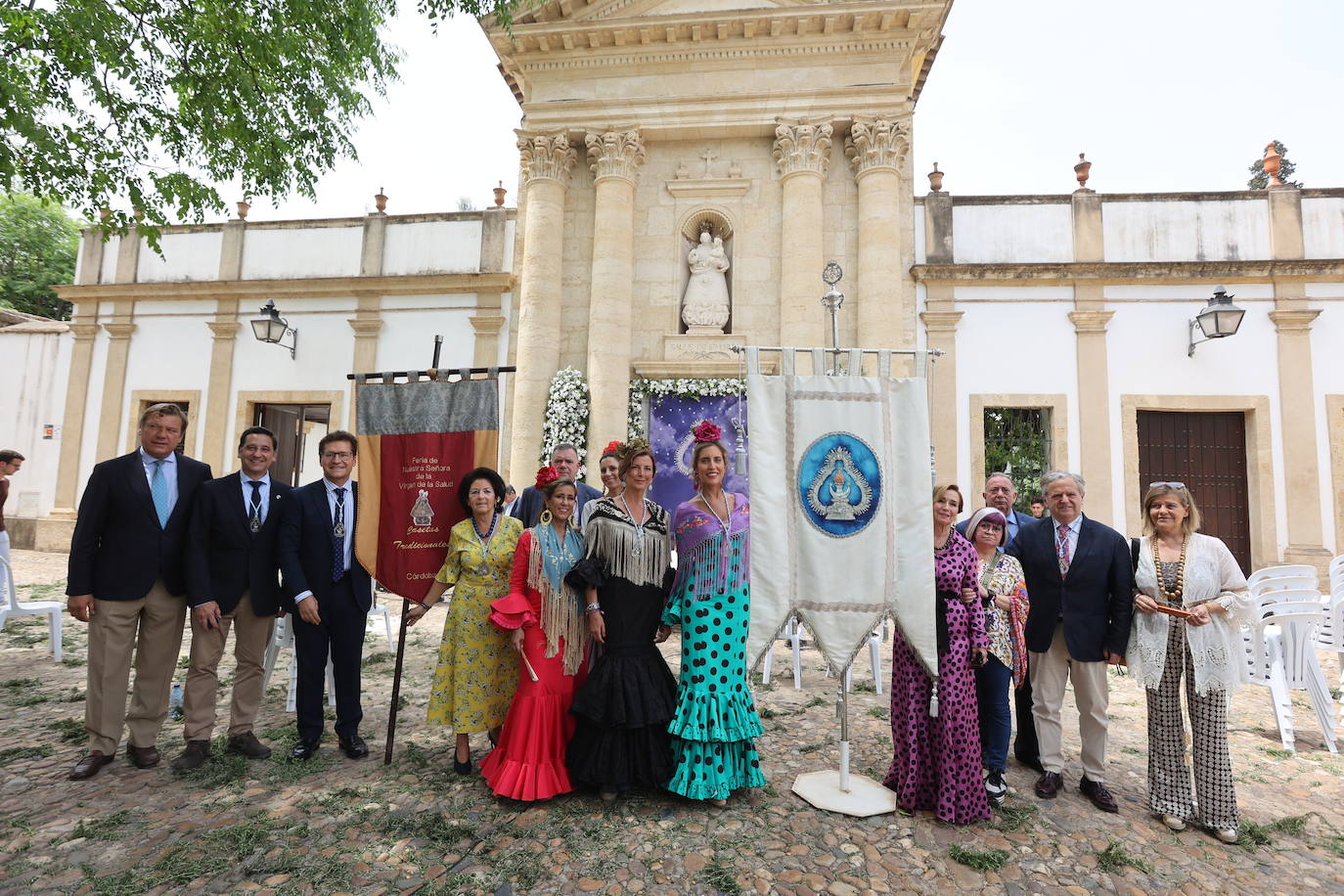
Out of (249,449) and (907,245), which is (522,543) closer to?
(249,449)

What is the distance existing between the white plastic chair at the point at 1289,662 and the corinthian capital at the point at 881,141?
24.7 ft

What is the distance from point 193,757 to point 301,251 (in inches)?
454

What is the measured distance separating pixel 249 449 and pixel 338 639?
130 centimetres

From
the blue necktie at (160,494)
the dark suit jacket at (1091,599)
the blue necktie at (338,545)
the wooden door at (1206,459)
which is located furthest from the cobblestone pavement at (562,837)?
the wooden door at (1206,459)

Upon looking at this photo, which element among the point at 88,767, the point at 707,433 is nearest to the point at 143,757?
the point at 88,767

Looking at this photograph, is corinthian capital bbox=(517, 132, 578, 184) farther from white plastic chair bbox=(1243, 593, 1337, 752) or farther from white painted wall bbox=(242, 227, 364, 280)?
white plastic chair bbox=(1243, 593, 1337, 752)

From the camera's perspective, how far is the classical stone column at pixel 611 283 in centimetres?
982

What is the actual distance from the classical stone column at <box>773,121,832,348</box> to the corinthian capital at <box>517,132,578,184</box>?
3.42 meters

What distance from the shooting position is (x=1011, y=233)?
10609 millimetres

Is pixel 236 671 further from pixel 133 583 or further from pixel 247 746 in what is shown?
pixel 133 583

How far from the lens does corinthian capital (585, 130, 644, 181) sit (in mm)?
10141

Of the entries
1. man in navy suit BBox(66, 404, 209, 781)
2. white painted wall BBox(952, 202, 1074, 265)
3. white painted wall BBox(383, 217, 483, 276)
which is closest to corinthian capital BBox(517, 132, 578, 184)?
white painted wall BBox(383, 217, 483, 276)

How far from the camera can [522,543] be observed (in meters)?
3.43

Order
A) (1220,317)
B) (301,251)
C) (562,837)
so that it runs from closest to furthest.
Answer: (562,837) < (1220,317) < (301,251)
